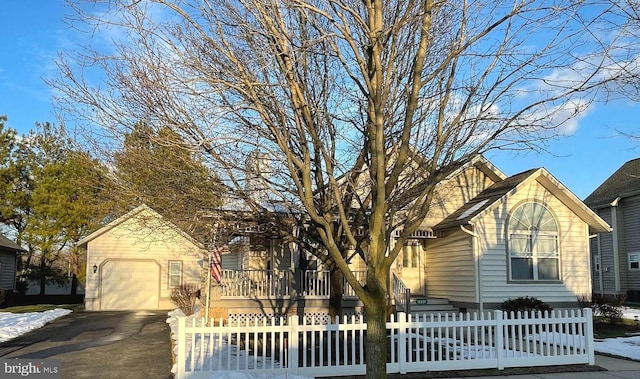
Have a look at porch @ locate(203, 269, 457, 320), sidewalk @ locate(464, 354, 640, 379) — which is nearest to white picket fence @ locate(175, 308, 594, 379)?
sidewalk @ locate(464, 354, 640, 379)

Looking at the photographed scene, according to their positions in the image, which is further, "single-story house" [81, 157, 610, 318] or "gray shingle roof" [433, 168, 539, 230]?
"gray shingle roof" [433, 168, 539, 230]

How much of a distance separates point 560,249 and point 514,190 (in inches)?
101

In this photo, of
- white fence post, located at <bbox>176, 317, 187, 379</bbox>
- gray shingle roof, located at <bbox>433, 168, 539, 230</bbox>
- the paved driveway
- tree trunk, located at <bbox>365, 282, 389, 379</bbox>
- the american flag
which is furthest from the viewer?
gray shingle roof, located at <bbox>433, 168, 539, 230</bbox>

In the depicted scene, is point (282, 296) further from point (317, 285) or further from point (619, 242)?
point (619, 242)

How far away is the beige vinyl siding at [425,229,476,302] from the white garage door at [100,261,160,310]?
1458 centimetres

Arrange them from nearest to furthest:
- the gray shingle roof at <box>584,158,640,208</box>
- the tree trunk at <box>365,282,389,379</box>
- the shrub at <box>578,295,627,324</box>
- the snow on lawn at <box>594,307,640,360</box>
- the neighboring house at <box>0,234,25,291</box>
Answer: the tree trunk at <box>365,282,389,379</box>
the snow on lawn at <box>594,307,640,360</box>
the shrub at <box>578,295,627,324</box>
the gray shingle roof at <box>584,158,640,208</box>
the neighboring house at <box>0,234,25,291</box>

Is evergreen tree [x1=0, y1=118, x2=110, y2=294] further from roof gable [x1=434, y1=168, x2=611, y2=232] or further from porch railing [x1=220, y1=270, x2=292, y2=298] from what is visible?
roof gable [x1=434, y1=168, x2=611, y2=232]

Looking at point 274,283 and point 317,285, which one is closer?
point 274,283

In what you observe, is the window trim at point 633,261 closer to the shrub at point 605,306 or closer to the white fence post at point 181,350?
the shrub at point 605,306

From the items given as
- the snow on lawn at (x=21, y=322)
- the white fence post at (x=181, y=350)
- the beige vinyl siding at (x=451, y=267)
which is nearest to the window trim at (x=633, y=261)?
the beige vinyl siding at (x=451, y=267)

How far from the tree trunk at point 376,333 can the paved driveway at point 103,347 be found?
17.1 feet

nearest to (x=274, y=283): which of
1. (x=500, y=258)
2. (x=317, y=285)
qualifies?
(x=317, y=285)

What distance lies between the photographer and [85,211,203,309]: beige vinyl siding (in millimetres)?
26934

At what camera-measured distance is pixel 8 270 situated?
106 ft
